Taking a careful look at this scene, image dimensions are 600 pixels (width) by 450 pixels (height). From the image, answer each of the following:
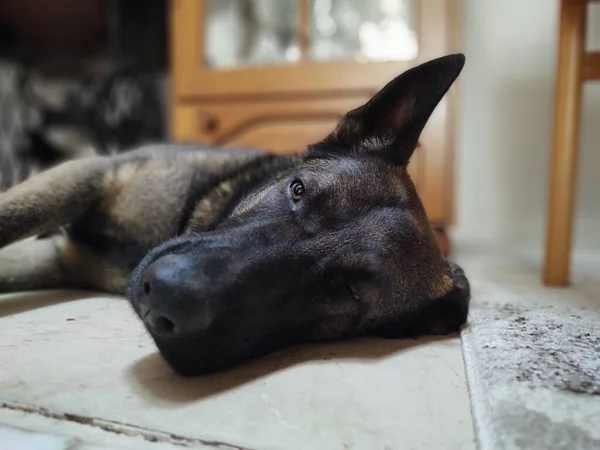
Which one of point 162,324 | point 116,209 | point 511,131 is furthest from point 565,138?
point 162,324

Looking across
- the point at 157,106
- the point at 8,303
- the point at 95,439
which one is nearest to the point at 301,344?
the point at 95,439

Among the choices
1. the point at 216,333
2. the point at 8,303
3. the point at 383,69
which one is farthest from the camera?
the point at 383,69

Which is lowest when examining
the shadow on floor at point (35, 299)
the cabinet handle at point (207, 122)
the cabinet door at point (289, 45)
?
the shadow on floor at point (35, 299)

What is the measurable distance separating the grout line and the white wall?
274 cm

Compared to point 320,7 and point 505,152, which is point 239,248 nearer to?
point 320,7

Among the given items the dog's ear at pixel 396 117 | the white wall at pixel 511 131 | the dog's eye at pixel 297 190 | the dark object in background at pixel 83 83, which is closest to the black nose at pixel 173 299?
the dog's eye at pixel 297 190

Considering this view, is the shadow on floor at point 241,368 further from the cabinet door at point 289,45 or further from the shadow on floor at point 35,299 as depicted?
the cabinet door at point 289,45

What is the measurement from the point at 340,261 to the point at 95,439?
51cm

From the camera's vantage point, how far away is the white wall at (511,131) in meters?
3.08

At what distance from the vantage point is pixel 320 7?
297 centimetres

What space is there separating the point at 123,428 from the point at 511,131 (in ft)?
9.52

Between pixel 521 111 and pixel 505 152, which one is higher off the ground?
pixel 521 111

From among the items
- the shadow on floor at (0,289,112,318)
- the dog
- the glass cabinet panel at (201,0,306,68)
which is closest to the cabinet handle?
the glass cabinet panel at (201,0,306,68)

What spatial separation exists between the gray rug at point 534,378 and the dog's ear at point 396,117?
0.45 m
